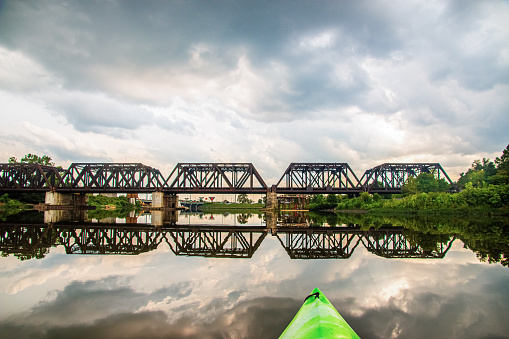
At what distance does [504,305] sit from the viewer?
6.33 metres

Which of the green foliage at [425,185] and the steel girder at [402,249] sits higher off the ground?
the green foliage at [425,185]

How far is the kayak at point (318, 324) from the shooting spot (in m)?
3.45

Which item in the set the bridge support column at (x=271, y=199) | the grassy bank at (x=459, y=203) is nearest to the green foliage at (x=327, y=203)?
the bridge support column at (x=271, y=199)

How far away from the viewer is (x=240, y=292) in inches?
286

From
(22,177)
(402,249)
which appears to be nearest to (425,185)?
(402,249)

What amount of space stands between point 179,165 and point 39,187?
3728 cm

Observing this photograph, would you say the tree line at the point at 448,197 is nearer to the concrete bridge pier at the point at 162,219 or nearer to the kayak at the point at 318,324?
the concrete bridge pier at the point at 162,219

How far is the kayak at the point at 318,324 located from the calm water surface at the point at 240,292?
37.9 inches

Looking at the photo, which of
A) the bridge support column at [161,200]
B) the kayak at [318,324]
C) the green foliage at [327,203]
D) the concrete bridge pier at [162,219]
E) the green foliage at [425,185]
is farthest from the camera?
the green foliage at [327,203]

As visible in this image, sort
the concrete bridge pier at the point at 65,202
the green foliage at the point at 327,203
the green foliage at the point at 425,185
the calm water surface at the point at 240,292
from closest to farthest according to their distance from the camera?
the calm water surface at the point at 240,292
the green foliage at the point at 425,185
the concrete bridge pier at the point at 65,202
the green foliage at the point at 327,203

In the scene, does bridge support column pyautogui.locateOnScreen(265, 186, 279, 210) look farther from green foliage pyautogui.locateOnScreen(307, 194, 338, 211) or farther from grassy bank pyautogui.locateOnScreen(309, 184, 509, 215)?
grassy bank pyautogui.locateOnScreen(309, 184, 509, 215)

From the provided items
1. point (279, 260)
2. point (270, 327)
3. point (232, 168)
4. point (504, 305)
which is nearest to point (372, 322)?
point (270, 327)

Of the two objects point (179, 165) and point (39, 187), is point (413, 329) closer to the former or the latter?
point (179, 165)

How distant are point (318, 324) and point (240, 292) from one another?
3857 millimetres
